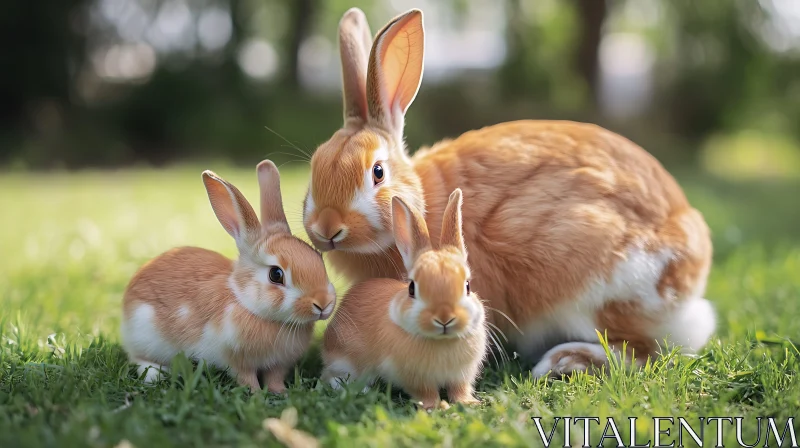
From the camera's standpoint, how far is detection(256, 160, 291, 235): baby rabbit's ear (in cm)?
310

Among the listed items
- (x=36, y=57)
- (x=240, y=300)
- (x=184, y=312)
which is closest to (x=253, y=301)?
(x=240, y=300)

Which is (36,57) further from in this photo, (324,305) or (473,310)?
(473,310)

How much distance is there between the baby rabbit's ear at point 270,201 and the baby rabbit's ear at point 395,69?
53 centimetres

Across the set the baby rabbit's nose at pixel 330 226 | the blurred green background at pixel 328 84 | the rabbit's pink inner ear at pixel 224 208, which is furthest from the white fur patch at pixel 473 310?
the blurred green background at pixel 328 84

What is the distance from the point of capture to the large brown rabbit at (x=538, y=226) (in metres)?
3.18

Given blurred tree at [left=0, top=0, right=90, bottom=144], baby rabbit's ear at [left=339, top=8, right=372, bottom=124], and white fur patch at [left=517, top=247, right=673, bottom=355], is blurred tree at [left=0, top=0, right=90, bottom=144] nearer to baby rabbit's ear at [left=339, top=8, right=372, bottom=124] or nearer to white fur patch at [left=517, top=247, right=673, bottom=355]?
baby rabbit's ear at [left=339, top=8, right=372, bottom=124]

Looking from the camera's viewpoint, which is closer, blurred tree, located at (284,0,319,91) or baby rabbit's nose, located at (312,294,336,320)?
baby rabbit's nose, located at (312,294,336,320)

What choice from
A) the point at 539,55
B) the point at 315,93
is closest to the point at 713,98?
the point at 539,55

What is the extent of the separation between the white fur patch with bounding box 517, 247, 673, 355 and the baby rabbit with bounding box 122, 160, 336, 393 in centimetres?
107

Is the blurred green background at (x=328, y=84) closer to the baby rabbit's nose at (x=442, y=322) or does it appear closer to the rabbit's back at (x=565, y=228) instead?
the rabbit's back at (x=565, y=228)

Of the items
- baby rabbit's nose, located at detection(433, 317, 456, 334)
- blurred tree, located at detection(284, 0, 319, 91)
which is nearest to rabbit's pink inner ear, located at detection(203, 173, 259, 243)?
baby rabbit's nose, located at detection(433, 317, 456, 334)

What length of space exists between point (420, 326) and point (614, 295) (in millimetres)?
1065

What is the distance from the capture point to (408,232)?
280cm

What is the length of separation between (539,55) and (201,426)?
15.3 metres
